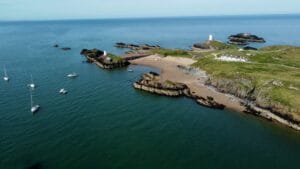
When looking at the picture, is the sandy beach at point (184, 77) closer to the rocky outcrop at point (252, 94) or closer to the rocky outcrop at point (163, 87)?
the rocky outcrop at point (252, 94)

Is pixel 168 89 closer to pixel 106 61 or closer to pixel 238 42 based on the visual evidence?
pixel 106 61

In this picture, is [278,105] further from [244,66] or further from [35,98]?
[35,98]

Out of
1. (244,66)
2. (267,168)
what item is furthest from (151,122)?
(244,66)

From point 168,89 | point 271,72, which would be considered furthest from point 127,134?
point 271,72

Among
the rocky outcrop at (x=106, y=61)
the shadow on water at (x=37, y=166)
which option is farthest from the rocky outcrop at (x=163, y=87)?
the shadow on water at (x=37, y=166)

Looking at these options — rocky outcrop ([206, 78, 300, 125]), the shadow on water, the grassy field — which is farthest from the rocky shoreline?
the shadow on water

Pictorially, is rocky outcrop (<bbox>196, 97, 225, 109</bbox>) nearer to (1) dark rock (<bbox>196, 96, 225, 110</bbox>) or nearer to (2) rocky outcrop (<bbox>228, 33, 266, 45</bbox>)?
(1) dark rock (<bbox>196, 96, 225, 110</bbox>)
